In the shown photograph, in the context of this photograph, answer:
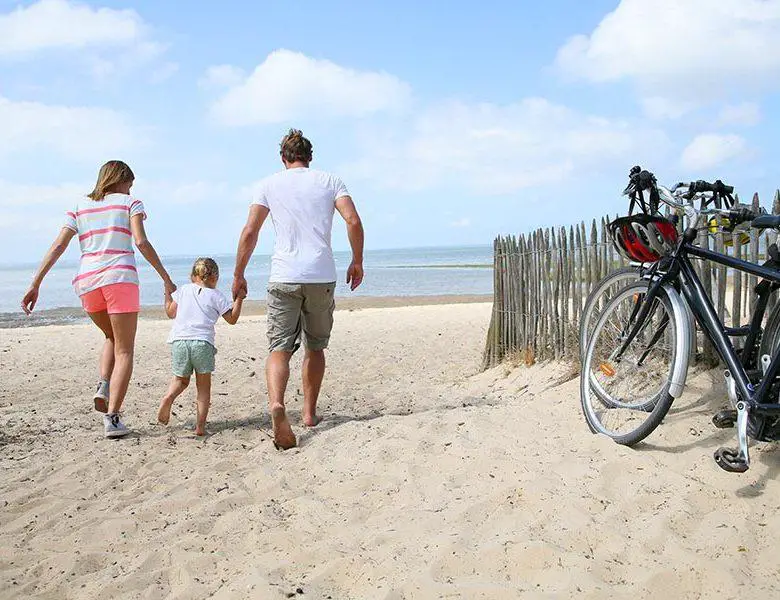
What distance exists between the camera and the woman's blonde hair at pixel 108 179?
16.1 feet

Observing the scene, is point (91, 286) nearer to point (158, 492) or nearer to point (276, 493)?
point (158, 492)

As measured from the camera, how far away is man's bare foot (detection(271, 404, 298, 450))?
4.32 m

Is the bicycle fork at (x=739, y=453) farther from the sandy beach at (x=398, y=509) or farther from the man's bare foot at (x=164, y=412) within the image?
the man's bare foot at (x=164, y=412)

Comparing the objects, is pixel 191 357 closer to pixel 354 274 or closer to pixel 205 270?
pixel 205 270

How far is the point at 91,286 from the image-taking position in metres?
4.82

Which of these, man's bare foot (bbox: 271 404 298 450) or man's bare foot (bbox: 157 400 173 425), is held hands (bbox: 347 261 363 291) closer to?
man's bare foot (bbox: 271 404 298 450)

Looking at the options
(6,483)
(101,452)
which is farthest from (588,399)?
(6,483)

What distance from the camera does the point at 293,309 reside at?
4.59 meters

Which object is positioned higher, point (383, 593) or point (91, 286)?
point (91, 286)

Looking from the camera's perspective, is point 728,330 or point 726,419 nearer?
point 726,419

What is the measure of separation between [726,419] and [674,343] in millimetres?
422

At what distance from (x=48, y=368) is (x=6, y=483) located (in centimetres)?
401

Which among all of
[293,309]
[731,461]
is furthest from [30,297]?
[731,461]

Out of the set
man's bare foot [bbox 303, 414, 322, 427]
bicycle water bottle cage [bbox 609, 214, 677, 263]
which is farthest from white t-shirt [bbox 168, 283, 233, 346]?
bicycle water bottle cage [bbox 609, 214, 677, 263]
